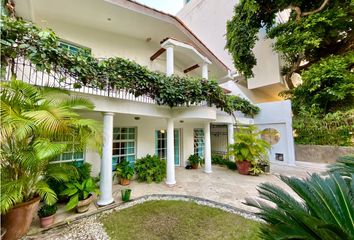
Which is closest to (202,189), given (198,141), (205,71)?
(198,141)

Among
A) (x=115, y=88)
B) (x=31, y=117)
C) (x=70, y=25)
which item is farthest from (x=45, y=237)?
(x=70, y=25)

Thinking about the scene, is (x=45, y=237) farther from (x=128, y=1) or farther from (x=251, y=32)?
(x=251, y=32)

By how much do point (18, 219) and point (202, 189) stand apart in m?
5.16

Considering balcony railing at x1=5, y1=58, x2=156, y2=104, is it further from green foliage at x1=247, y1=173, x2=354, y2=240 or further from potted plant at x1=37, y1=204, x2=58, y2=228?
green foliage at x1=247, y1=173, x2=354, y2=240

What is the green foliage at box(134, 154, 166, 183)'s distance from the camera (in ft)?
23.0

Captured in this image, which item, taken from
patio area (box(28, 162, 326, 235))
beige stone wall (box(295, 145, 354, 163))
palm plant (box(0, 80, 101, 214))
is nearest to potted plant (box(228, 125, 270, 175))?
patio area (box(28, 162, 326, 235))

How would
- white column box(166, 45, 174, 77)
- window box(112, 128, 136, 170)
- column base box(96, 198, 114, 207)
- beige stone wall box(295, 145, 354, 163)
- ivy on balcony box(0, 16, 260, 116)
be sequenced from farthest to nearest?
beige stone wall box(295, 145, 354, 163) < window box(112, 128, 136, 170) < white column box(166, 45, 174, 77) < column base box(96, 198, 114, 207) < ivy on balcony box(0, 16, 260, 116)

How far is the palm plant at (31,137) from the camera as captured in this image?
2.83 metres

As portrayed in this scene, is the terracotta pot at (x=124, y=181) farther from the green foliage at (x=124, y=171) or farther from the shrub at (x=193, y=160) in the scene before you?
the shrub at (x=193, y=160)

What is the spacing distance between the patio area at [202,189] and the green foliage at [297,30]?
287 inches

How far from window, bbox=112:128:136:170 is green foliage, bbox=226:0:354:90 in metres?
9.41

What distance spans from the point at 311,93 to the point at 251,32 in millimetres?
5508

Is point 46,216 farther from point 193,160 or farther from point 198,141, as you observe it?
point 198,141

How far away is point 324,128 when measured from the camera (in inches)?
357
